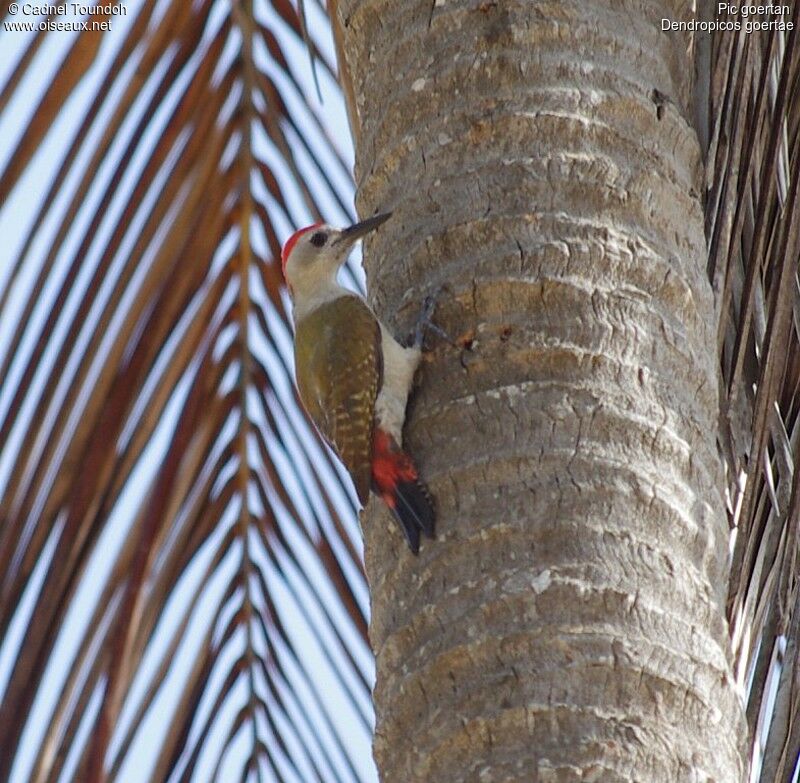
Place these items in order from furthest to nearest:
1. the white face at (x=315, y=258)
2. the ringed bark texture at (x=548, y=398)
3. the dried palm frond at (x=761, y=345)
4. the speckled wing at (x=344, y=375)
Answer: the white face at (x=315, y=258), the speckled wing at (x=344, y=375), the dried palm frond at (x=761, y=345), the ringed bark texture at (x=548, y=398)

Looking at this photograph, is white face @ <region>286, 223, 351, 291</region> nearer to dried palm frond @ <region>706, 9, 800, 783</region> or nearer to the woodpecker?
the woodpecker

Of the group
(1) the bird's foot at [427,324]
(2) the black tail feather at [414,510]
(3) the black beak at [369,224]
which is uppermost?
(3) the black beak at [369,224]

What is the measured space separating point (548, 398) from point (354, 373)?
4.13 ft

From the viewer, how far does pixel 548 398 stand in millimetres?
2900

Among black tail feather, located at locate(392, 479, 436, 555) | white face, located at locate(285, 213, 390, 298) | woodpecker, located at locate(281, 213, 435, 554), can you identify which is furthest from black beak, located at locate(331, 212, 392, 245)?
white face, located at locate(285, 213, 390, 298)

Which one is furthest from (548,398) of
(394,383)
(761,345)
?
(394,383)

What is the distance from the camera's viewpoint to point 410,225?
3324mm

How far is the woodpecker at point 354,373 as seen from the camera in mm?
3082

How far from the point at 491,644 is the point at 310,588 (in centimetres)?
133

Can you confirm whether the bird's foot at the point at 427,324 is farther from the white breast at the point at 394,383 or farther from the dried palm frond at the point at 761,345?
the dried palm frond at the point at 761,345

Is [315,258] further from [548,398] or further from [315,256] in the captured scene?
[548,398]

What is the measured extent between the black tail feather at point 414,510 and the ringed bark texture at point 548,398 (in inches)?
0.9

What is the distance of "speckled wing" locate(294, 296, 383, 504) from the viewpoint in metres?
3.74

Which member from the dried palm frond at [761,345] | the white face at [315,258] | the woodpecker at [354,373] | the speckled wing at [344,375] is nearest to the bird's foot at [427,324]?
the woodpecker at [354,373]
